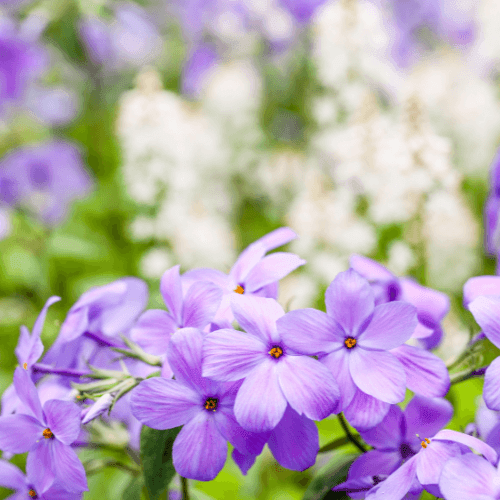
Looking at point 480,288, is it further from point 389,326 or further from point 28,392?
point 28,392

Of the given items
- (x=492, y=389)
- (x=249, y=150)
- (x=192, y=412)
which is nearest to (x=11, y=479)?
(x=192, y=412)

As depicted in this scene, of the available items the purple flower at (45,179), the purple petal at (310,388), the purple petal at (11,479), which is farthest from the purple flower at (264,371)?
the purple flower at (45,179)

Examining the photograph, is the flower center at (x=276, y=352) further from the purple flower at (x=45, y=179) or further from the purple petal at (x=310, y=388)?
the purple flower at (x=45, y=179)

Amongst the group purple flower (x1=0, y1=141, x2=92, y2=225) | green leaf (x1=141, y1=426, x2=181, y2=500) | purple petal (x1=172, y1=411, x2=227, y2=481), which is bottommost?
purple flower (x1=0, y1=141, x2=92, y2=225)

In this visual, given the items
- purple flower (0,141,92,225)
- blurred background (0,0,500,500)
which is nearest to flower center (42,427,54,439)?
blurred background (0,0,500,500)

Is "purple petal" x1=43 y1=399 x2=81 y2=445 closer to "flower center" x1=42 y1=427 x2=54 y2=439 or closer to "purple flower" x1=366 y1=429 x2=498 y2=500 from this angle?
"flower center" x1=42 y1=427 x2=54 y2=439

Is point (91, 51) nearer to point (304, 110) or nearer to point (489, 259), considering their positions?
point (304, 110)
